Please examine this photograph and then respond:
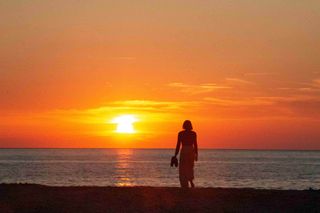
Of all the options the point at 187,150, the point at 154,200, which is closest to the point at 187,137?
the point at 187,150

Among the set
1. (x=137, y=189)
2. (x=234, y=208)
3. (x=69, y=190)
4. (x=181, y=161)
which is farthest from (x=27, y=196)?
(x=234, y=208)

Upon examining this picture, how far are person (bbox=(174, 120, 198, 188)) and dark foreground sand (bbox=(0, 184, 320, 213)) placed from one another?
2.73 ft

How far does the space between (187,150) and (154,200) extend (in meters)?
2.88

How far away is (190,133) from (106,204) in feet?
13.5

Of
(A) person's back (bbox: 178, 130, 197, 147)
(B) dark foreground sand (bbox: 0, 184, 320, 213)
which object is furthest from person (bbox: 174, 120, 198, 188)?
(B) dark foreground sand (bbox: 0, 184, 320, 213)

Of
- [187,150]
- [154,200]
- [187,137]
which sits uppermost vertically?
[187,137]

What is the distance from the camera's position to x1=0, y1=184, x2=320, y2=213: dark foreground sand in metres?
17.2

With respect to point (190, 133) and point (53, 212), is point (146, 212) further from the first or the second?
point (190, 133)

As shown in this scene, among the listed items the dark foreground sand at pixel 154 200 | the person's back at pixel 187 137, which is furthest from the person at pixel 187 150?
A: the dark foreground sand at pixel 154 200

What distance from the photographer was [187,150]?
2055 centimetres

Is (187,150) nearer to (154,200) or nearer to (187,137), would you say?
(187,137)

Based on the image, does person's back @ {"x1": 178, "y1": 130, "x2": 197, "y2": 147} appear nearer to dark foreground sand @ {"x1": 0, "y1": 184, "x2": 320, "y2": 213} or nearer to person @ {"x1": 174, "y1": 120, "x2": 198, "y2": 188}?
person @ {"x1": 174, "y1": 120, "x2": 198, "y2": 188}

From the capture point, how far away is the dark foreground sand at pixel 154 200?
17.2 m

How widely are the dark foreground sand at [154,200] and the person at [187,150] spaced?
831 mm
